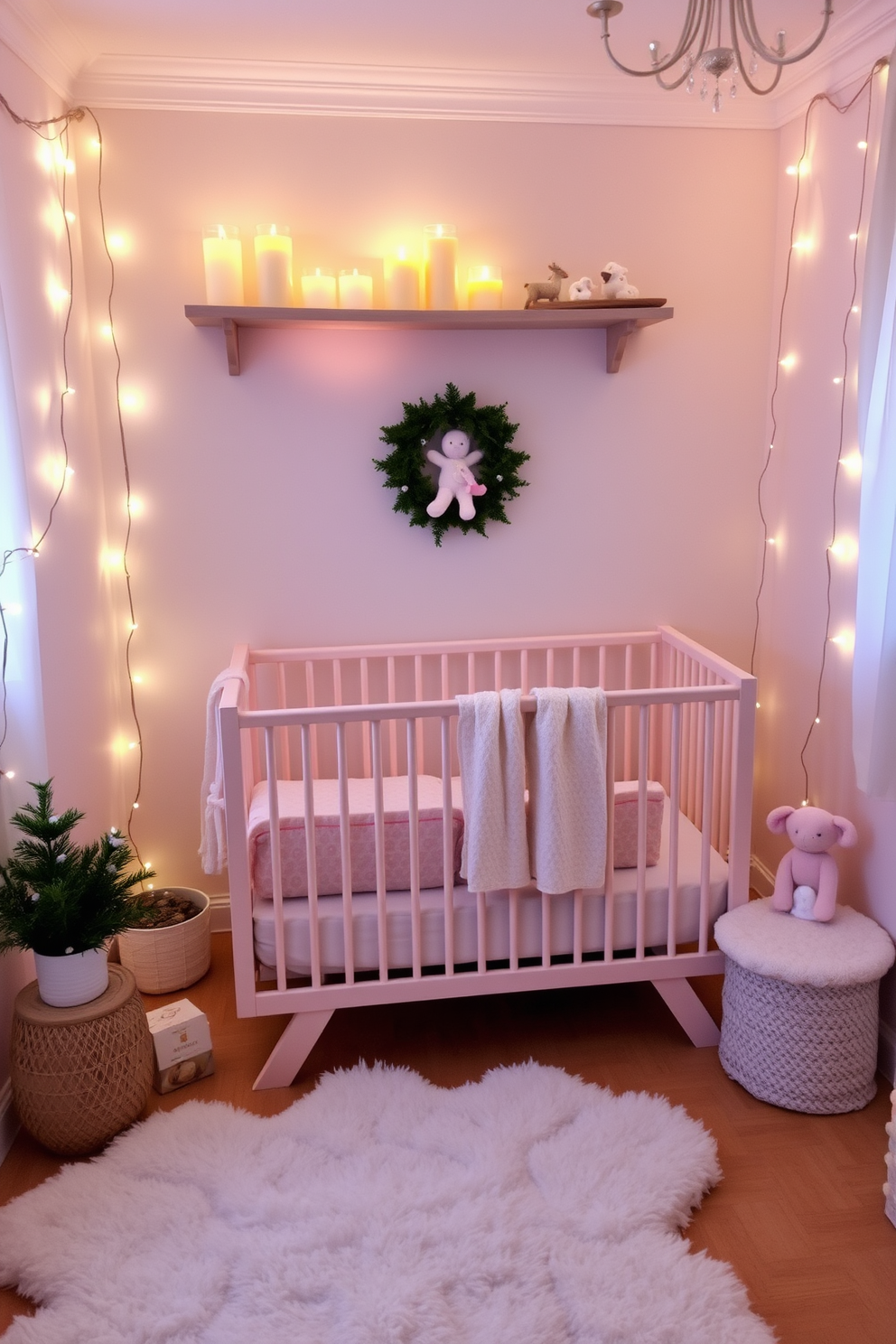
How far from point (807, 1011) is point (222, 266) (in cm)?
225

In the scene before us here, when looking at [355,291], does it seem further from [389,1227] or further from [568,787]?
[389,1227]

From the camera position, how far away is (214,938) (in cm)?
307

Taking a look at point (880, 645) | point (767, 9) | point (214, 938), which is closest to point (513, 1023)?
point (214, 938)

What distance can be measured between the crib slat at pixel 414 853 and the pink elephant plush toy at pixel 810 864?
838mm

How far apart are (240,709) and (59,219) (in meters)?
1.31

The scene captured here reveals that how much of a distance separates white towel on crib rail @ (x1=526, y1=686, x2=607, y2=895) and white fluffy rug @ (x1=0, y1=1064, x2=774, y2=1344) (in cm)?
49

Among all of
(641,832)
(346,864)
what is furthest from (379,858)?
(641,832)

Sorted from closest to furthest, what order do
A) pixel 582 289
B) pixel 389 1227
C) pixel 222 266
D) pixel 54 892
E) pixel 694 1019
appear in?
pixel 389 1227, pixel 54 892, pixel 694 1019, pixel 222 266, pixel 582 289

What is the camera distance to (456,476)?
279 cm

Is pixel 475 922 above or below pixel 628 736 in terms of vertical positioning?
below

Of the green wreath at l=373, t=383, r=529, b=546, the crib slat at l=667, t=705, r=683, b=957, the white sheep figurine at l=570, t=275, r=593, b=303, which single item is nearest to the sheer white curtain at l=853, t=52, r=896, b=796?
the crib slat at l=667, t=705, r=683, b=957

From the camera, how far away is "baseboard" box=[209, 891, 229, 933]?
10.1 feet

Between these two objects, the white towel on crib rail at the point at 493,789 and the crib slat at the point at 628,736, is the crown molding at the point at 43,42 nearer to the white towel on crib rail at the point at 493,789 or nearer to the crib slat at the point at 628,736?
the white towel on crib rail at the point at 493,789

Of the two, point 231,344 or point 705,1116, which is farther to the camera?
point 231,344
